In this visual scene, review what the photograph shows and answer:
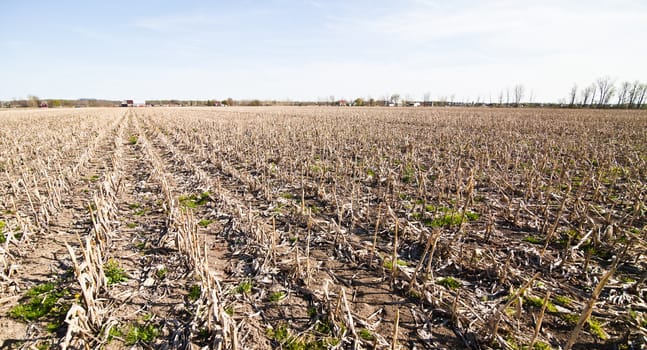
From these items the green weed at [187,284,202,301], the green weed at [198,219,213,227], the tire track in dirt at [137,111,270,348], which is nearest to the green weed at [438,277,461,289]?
the tire track in dirt at [137,111,270,348]

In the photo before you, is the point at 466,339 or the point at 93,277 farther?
the point at 93,277

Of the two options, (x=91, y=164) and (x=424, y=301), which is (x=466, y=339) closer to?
(x=424, y=301)

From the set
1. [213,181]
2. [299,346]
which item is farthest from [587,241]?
[213,181]

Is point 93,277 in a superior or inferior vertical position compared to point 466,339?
superior

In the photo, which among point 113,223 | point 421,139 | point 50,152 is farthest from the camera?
point 421,139

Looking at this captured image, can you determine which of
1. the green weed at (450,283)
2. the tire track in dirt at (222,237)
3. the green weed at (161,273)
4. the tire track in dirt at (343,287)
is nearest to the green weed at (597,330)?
the green weed at (450,283)

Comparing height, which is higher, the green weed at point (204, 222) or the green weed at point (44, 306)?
the green weed at point (204, 222)

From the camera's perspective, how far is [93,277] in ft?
13.1

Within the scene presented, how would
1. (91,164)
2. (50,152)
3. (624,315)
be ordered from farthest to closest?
(50,152) → (91,164) → (624,315)

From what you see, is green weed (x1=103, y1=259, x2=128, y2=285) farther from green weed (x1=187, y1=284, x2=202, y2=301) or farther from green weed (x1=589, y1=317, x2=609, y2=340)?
green weed (x1=589, y1=317, x2=609, y2=340)

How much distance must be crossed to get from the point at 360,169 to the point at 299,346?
738 cm

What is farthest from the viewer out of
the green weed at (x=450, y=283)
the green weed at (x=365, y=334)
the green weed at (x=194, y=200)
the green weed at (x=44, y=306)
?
the green weed at (x=194, y=200)

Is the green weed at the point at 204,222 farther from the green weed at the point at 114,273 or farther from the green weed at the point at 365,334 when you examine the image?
the green weed at the point at 365,334

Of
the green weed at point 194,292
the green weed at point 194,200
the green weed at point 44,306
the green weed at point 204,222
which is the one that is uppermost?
the green weed at point 194,200
